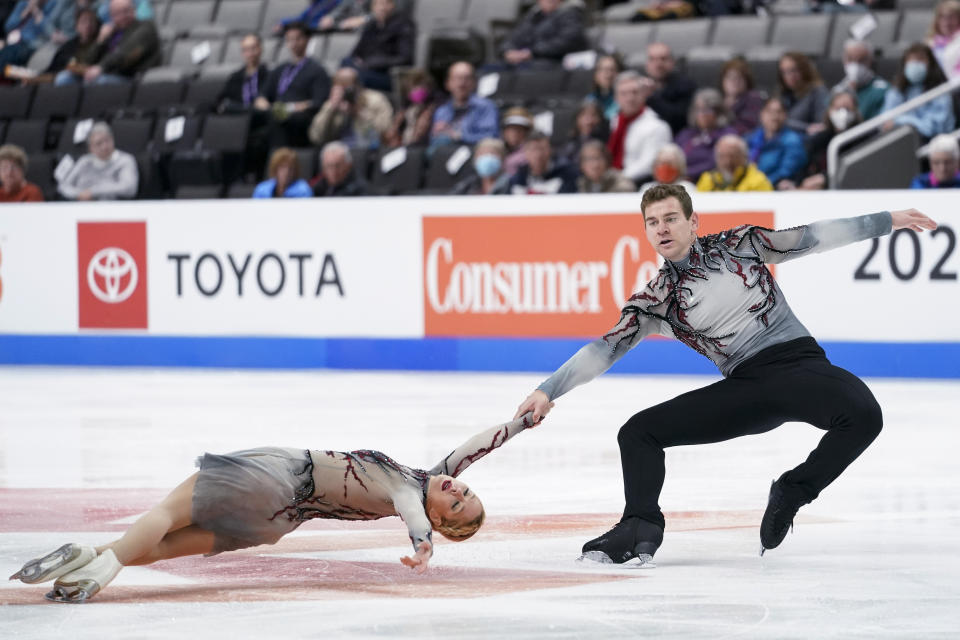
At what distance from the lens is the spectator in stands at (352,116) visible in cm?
1477

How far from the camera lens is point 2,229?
532 inches

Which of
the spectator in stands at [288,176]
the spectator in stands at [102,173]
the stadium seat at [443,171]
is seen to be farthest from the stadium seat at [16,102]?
the stadium seat at [443,171]

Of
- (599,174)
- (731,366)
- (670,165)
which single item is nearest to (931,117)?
(670,165)

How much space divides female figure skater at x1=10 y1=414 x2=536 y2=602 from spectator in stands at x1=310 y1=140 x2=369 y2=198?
8.65 m

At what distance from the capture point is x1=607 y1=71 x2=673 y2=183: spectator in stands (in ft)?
42.2

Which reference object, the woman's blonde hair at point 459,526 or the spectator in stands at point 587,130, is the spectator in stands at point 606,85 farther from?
the woman's blonde hair at point 459,526

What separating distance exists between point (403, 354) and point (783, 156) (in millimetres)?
3088

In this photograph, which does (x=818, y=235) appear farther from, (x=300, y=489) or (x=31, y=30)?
(x=31, y=30)

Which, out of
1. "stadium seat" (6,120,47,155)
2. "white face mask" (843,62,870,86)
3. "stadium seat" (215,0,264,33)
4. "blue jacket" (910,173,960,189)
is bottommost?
"blue jacket" (910,173,960,189)

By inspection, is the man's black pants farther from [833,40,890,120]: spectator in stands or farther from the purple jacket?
[833,40,890,120]: spectator in stands

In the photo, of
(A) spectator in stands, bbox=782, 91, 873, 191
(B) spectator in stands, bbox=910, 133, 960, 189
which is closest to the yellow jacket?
(A) spectator in stands, bbox=782, 91, 873, 191

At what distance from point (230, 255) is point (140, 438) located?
4703 mm

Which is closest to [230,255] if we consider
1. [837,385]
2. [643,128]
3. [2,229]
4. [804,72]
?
[2,229]

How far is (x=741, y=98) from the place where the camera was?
13055 mm
